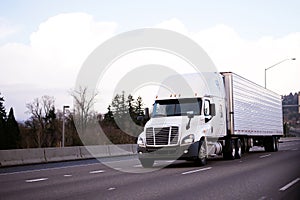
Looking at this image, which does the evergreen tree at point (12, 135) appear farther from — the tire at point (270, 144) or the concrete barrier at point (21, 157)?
the concrete barrier at point (21, 157)

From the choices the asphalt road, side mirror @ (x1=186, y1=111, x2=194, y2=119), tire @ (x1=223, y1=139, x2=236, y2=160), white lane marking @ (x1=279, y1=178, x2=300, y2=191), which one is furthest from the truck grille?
tire @ (x1=223, y1=139, x2=236, y2=160)

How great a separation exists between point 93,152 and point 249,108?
1007 cm

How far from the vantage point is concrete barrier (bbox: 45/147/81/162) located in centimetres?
2367

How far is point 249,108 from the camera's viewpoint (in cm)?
2452

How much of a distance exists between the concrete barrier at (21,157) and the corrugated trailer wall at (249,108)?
32.7 feet

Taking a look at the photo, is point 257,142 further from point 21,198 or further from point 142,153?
point 21,198

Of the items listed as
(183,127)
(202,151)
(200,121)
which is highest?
(200,121)

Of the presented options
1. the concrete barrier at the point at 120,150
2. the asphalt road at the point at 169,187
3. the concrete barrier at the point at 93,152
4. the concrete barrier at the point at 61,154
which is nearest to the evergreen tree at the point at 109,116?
the concrete barrier at the point at 120,150

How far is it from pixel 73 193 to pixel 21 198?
1.20 m

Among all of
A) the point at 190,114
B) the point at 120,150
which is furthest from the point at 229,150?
the point at 120,150

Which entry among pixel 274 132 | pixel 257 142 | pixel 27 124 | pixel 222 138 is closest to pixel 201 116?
pixel 222 138

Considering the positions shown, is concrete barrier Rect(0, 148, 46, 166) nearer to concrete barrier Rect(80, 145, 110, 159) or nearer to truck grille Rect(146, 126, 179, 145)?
concrete barrier Rect(80, 145, 110, 159)

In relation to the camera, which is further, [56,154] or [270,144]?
[270,144]

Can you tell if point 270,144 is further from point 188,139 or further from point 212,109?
point 188,139
